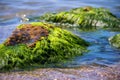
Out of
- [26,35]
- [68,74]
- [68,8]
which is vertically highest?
[26,35]

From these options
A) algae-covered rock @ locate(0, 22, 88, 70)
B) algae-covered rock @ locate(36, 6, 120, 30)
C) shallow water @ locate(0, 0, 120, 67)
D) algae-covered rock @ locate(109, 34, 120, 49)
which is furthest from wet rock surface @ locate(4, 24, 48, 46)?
algae-covered rock @ locate(36, 6, 120, 30)

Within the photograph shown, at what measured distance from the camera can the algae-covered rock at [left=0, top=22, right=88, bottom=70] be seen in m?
6.82

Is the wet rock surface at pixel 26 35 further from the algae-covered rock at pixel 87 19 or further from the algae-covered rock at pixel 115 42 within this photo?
the algae-covered rock at pixel 87 19

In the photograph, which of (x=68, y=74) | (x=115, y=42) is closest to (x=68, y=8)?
(x=115, y=42)

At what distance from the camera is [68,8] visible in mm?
13758

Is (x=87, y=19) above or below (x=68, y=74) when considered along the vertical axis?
above

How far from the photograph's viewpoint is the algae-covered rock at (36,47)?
6816mm

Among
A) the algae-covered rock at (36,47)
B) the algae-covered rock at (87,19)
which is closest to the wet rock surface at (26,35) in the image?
the algae-covered rock at (36,47)

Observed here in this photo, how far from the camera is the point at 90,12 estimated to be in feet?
36.8

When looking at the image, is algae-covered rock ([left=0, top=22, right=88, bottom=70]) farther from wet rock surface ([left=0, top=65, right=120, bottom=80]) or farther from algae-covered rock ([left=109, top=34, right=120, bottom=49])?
algae-covered rock ([left=109, top=34, right=120, bottom=49])

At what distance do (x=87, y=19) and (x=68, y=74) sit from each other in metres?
4.82

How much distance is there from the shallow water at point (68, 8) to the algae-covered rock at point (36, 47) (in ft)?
1.07

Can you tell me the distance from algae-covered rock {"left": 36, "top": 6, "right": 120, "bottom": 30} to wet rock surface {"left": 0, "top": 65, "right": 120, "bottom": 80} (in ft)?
13.6

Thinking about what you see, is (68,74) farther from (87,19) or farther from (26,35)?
(87,19)
